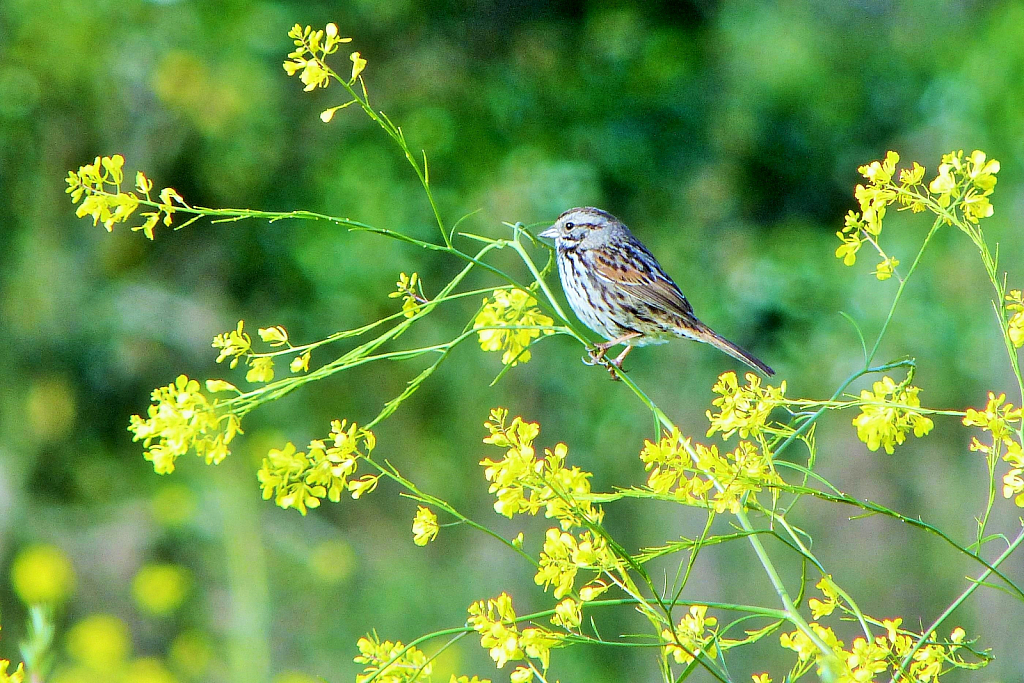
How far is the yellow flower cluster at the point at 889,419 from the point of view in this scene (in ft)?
5.64

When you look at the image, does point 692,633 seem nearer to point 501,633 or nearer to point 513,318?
point 501,633

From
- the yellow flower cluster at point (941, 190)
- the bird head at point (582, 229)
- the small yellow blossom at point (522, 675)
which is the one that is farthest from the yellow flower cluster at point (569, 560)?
the bird head at point (582, 229)

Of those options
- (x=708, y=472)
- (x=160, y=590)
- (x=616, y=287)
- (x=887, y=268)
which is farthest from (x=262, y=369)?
(x=160, y=590)

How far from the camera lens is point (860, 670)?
4.89 ft

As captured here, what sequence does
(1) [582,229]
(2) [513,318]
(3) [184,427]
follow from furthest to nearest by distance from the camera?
(1) [582,229] < (2) [513,318] < (3) [184,427]

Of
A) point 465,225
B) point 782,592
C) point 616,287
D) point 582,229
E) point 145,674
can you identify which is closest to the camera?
point 782,592

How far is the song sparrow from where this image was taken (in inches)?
143

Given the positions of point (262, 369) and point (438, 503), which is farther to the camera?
point (262, 369)

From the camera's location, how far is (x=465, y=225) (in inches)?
260

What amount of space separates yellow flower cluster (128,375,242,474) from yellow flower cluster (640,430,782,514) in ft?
2.02

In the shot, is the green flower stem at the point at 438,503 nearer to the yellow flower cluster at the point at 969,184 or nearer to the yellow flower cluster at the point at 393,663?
the yellow flower cluster at the point at 393,663

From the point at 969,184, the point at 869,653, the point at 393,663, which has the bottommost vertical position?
the point at 393,663

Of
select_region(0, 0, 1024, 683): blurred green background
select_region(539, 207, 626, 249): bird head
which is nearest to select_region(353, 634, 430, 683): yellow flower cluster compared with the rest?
select_region(539, 207, 626, 249): bird head

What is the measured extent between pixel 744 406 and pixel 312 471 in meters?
0.68
